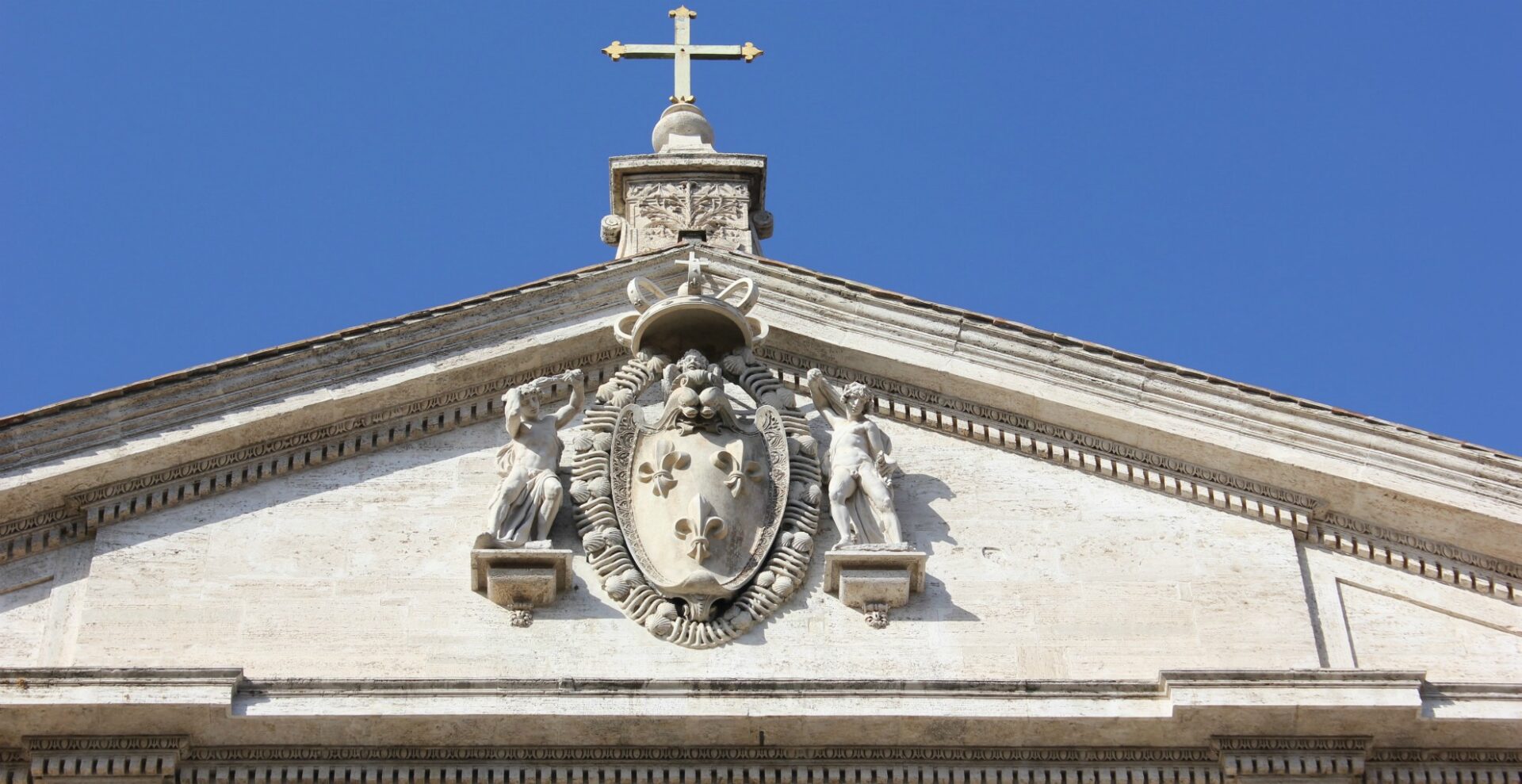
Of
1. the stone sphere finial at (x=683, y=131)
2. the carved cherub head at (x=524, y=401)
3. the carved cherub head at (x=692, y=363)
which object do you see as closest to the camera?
the carved cherub head at (x=524, y=401)

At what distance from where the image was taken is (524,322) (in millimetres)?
18484

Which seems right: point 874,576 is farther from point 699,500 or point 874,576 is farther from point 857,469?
point 699,500

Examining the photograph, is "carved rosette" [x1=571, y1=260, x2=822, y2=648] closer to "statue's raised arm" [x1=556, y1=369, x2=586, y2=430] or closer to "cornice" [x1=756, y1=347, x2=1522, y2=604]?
"statue's raised arm" [x1=556, y1=369, x2=586, y2=430]

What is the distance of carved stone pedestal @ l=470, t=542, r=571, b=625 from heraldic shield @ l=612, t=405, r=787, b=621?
0.45 metres

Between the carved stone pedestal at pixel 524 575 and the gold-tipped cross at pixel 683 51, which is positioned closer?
the carved stone pedestal at pixel 524 575

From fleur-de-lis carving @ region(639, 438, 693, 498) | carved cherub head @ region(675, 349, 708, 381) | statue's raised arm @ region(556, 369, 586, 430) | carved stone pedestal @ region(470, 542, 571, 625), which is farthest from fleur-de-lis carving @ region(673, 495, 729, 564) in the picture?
statue's raised arm @ region(556, 369, 586, 430)

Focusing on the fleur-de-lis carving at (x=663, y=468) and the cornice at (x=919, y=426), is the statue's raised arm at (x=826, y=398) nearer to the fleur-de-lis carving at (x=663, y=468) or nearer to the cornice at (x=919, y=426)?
the cornice at (x=919, y=426)

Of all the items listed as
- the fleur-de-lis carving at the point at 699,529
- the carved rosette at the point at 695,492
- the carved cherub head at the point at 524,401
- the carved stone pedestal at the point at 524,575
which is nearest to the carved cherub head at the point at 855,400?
the carved rosette at the point at 695,492

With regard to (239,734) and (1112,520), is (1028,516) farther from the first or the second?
(239,734)

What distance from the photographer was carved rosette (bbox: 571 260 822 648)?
17.1m

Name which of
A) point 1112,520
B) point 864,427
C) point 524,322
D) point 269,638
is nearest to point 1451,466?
point 1112,520

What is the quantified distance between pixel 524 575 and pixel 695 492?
105cm

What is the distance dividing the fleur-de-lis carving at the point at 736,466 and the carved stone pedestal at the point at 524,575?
1.01 metres

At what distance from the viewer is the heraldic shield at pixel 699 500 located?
56.4ft
